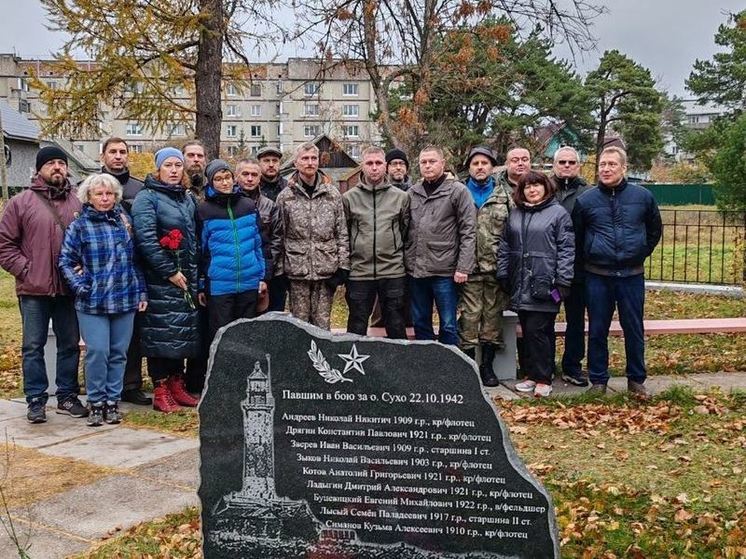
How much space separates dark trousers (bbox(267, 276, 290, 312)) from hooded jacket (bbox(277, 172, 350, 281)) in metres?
0.21

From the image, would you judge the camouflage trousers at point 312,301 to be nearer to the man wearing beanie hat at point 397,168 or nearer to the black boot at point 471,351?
the black boot at point 471,351

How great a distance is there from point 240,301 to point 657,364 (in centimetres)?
434

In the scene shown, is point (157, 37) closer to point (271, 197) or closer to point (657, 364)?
point (271, 197)

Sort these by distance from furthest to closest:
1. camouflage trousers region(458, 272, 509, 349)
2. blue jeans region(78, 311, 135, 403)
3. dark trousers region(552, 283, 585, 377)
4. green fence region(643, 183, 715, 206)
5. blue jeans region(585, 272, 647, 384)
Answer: green fence region(643, 183, 715, 206), dark trousers region(552, 283, 585, 377), camouflage trousers region(458, 272, 509, 349), blue jeans region(585, 272, 647, 384), blue jeans region(78, 311, 135, 403)

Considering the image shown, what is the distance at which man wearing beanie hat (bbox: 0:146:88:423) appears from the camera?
5.87 meters

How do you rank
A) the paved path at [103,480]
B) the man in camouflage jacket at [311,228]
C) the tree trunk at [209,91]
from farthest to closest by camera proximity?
1. the tree trunk at [209,91]
2. the man in camouflage jacket at [311,228]
3. the paved path at [103,480]

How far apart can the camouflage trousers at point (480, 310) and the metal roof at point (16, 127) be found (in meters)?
39.4

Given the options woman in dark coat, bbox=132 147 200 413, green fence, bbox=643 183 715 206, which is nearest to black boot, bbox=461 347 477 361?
woman in dark coat, bbox=132 147 200 413

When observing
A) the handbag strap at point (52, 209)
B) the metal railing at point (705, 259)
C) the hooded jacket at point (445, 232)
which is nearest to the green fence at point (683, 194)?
the metal railing at point (705, 259)

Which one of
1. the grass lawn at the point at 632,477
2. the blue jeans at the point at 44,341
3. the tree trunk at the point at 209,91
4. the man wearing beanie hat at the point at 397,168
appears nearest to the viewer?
the grass lawn at the point at 632,477

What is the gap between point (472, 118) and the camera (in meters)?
26.0

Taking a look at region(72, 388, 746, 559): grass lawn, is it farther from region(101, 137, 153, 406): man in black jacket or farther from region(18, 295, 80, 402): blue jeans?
region(101, 137, 153, 406): man in black jacket

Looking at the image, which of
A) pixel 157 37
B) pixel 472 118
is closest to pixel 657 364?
pixel 157 37

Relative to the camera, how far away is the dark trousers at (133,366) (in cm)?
672
